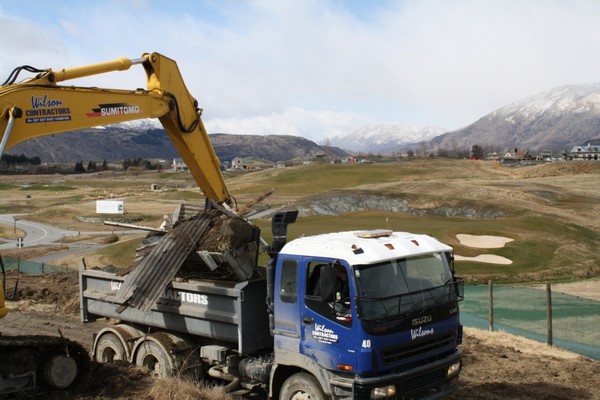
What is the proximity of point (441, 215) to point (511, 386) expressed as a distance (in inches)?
1711

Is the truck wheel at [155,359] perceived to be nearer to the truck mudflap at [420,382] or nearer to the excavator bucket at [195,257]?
the excavator bucket at [195,257]

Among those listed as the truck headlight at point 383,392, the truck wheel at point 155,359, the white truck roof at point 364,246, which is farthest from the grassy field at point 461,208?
the truck headlight at point 383,392

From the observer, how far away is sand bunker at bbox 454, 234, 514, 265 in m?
34.2

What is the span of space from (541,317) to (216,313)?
15039 millimetres

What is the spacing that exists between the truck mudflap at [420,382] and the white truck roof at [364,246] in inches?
64.3

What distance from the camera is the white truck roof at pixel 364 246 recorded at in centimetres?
895

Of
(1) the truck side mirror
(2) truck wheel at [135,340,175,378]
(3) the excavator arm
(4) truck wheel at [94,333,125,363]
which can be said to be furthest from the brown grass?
(3) the excavator arm

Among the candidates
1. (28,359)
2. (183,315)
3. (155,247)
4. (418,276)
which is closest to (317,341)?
(418,276)

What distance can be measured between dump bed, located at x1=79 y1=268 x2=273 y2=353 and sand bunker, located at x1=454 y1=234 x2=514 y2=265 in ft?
82.3

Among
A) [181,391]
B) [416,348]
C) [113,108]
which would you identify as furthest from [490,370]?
[113,108]

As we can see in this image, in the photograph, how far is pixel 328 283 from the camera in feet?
29.3

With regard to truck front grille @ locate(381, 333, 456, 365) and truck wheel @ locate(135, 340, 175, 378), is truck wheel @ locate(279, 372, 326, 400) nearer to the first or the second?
truck front grille @ locate(381, 333, 456, 365)

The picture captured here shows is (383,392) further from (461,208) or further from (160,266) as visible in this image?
(461,208)

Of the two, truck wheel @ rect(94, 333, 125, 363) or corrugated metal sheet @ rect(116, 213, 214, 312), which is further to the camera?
truck wheel @ rect(94, 333, 125, 363)
